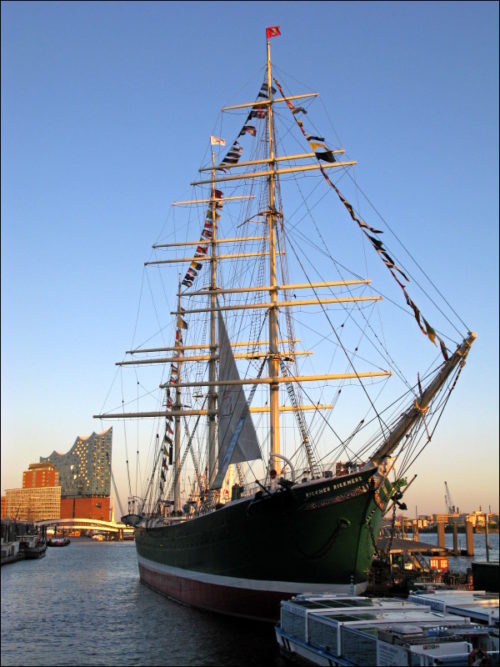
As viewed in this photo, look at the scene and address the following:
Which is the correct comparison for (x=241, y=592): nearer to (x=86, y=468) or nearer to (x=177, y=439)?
(x=177, y=439)

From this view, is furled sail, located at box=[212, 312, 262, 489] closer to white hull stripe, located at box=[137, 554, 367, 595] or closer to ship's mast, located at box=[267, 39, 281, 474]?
ship's mast, located at box=[267, 39, 281, 474]

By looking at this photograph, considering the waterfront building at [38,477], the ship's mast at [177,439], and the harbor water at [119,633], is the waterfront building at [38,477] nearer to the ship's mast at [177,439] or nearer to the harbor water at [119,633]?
the ship's mast at [177,439]

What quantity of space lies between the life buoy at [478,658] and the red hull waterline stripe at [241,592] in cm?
985

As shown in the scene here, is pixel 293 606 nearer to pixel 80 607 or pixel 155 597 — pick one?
pixel 80 607

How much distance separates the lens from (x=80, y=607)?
32.2 m

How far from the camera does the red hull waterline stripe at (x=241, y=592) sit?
969 inches

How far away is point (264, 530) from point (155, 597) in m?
15.5

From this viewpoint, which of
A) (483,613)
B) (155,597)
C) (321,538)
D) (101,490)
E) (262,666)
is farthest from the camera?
(101,490)

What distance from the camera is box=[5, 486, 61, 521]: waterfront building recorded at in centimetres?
13462

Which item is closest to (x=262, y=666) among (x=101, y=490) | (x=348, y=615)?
(x=348, y=615)

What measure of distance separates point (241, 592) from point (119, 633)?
4757 mm

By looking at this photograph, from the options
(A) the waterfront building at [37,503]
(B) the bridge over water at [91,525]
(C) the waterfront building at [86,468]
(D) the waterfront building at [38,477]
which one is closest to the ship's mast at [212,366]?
(A) the waterfront building at [37,503]

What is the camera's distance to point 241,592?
26312mm

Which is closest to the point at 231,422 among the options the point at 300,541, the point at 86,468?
the point at 300,541
